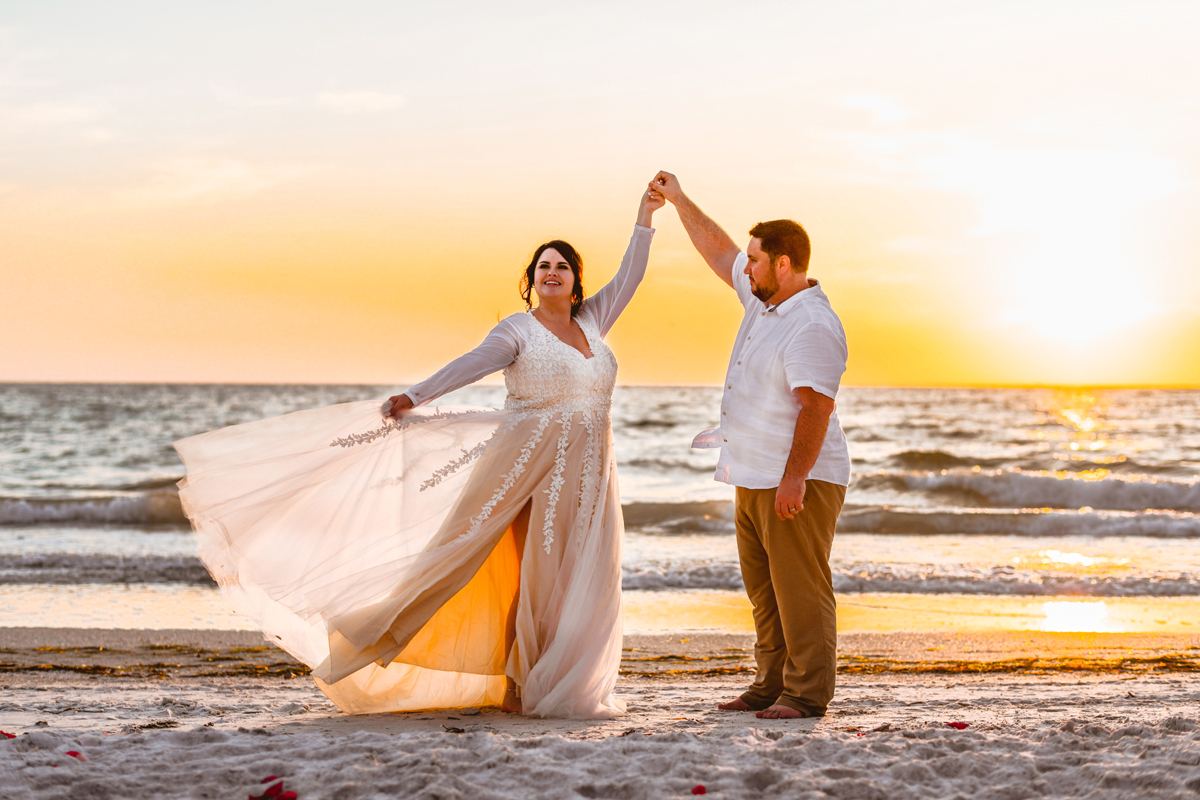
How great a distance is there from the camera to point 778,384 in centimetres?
410

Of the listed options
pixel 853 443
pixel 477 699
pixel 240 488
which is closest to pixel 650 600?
pixel 477 699

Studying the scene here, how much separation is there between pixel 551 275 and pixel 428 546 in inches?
54.0

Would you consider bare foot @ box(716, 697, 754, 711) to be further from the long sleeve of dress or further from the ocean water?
the ocean water

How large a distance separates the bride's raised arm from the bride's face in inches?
10.8

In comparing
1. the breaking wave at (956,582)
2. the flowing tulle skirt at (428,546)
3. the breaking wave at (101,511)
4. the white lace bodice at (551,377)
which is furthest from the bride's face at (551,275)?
the breaking wave at (101,511)

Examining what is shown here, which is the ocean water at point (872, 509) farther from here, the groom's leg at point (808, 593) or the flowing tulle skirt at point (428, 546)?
the groom's leg at point (808, 593)

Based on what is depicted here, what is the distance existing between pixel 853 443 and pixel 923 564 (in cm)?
1730

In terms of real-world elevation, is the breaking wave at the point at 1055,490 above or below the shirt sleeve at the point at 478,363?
below

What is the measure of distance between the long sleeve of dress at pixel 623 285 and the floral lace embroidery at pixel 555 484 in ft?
1.92

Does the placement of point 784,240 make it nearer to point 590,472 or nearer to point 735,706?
point 590,472

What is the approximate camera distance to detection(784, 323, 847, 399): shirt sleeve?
3912mm

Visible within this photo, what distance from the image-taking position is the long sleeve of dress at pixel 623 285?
187 inches

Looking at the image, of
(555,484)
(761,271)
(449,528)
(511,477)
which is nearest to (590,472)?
(555,484)

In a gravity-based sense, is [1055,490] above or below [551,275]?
below
